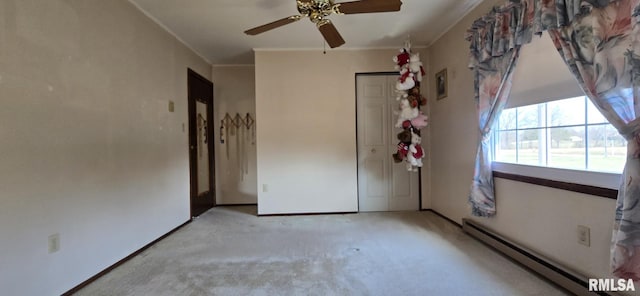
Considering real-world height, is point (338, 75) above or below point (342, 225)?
above

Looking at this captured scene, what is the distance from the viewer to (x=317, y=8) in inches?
81.4

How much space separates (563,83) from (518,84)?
0.40 metres

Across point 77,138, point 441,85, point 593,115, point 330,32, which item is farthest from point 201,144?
point 593,115

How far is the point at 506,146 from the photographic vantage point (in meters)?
2.47

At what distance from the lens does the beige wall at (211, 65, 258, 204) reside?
463 centimetres

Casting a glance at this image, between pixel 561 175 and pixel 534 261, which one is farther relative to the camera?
pixel 534 261

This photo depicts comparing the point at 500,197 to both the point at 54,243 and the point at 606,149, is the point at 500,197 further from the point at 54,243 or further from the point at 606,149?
the point at 54,243

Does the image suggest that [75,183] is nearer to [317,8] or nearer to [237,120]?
[317,8]

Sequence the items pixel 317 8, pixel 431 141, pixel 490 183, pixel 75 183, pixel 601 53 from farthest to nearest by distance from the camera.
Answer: pixel 431 141 → pixel 490 183 → pixel 317 8 → pixel 75 183 → pixel 601 53

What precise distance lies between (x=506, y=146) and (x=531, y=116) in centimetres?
37

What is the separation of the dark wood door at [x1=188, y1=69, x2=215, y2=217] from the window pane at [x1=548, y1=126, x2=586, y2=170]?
3.83m

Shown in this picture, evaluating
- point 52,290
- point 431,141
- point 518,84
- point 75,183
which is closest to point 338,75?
point 431,141

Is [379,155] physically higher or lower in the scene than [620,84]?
lower

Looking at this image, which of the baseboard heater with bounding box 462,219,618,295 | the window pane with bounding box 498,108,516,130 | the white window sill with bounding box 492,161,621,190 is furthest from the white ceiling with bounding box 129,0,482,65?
the baseboard heater with bounding box 462,219,618,295
